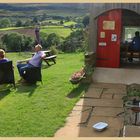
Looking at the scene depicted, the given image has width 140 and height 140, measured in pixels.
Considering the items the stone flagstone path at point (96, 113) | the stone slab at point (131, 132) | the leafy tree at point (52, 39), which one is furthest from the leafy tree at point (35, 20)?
the stone slab at point (131, 132)

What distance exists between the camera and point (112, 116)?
7.29m

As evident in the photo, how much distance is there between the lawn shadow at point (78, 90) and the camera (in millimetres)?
9016

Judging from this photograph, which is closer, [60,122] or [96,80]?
[60,122]

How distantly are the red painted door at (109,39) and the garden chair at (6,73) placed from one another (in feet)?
12.2

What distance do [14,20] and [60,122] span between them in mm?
18188

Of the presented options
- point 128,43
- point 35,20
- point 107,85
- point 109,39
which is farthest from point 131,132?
point 35,20

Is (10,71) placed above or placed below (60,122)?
above

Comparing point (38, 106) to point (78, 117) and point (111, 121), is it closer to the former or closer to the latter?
point (78, 117)

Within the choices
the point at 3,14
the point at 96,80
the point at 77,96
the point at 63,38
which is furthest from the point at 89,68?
the point at 63,38

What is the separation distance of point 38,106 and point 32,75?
2181 millimetres

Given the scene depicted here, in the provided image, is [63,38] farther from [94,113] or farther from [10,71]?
[94,113]

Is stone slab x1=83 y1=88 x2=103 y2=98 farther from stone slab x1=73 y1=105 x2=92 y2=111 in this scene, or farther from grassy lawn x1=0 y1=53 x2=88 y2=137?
stone slab x1=73 y1=105 x2=92 y2=111

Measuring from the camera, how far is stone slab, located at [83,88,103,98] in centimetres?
894

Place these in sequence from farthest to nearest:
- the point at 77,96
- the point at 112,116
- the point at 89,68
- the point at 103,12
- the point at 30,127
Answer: the point at 103,12
the point at 89,68
the point at 77,96
the point at 112,116
the point at 30,127
